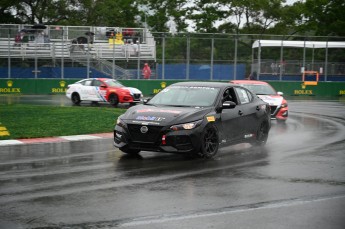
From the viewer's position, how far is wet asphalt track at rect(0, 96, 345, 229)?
6.48 metres

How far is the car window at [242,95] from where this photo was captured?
1293 centimetres

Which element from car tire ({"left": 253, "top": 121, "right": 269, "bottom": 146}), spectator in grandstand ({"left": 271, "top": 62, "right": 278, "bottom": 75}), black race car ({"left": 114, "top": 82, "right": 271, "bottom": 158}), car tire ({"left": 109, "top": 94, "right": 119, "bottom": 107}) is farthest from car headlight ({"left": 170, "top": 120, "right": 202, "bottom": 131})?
spectator in grandstand ({"left": 271, "top": 62, "right": 278, "bottom": 75})

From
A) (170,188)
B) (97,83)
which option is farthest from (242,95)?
(97,83)

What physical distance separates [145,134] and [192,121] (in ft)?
2.99

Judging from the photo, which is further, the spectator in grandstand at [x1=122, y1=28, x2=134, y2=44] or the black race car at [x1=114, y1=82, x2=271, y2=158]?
the spectator in grandstand at [x1=122, y1=28, x2=134, y2=44]

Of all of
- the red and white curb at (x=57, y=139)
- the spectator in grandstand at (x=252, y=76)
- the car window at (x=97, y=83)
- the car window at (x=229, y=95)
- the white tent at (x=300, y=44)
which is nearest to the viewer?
the car window at (x=229, y=95)

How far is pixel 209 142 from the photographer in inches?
445

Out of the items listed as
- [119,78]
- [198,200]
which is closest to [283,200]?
[198,200]

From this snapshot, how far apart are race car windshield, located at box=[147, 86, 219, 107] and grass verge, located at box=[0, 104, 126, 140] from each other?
13.7 feet

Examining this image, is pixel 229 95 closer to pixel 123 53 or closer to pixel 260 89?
pixel 260 89

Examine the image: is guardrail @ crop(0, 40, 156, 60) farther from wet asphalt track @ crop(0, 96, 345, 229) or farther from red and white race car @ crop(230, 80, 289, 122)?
wet asphalt track @ crop(0, 96, 345, 229)

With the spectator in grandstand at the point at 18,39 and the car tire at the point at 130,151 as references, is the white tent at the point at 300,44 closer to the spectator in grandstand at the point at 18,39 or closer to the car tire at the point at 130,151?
the spectator in grandstand at the point at 18,39

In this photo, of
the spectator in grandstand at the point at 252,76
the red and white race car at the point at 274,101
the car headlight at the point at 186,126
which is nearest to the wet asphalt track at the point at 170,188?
the car headlight at the point at 186,126

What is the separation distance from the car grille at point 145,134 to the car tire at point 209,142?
890 mm
